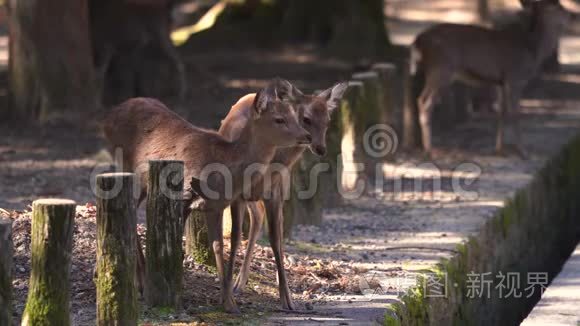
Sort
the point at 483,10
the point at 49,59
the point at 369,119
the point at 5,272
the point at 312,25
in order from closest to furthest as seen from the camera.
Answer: the point at 5,272, the point at 369,119, the point at 49,59, the point at 483,10, the point at 312,25

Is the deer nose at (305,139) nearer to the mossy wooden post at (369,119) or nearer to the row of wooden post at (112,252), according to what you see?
the row of wooden post at (112,252)

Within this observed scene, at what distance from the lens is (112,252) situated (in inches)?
226

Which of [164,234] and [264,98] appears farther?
[264,98]

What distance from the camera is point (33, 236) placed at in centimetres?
548

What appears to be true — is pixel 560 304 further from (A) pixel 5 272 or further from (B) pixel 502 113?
(B) pixel 502 113

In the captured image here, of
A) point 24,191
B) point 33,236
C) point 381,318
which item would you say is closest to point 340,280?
point 381,318

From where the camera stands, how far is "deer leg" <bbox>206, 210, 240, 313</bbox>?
6613 millimetres

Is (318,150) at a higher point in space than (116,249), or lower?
higher

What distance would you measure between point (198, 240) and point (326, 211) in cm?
295

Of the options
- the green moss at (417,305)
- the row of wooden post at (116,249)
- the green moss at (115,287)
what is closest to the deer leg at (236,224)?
the row of wooden post at (116,249)

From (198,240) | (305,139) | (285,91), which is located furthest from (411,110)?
(305,139)

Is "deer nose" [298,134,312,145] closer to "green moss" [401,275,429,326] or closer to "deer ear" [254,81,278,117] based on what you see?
"deer ear" [254,81,278,117]

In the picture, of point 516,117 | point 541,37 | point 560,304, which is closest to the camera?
point 560,304

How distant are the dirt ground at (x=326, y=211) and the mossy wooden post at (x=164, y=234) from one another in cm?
13
